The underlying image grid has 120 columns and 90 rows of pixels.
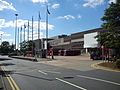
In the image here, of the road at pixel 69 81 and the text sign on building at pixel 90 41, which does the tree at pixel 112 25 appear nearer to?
the road at pixel 69 81

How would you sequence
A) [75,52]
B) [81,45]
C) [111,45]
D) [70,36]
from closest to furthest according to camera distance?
[111,45], [75,52], [81,45], [70,36]

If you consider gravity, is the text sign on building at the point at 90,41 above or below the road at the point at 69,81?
above

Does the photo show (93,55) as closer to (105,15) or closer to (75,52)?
(105,15)

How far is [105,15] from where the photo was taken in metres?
33.2

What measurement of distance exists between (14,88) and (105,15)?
19.2 m

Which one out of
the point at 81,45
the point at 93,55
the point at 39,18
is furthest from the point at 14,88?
the point at 81,45

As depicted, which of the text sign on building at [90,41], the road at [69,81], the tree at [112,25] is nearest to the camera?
the road at [69,81]

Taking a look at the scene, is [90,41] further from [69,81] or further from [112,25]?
[69,81]

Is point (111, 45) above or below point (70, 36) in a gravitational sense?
below

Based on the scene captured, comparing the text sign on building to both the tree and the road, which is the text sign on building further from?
the road

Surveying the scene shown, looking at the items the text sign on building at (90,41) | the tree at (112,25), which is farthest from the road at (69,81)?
the text sign on building at (90,41)

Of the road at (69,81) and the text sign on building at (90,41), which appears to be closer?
the road at (69,81)

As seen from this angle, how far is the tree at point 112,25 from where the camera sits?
32.3 m

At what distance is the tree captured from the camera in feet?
106
